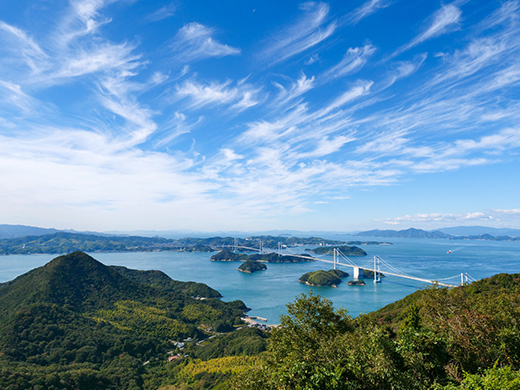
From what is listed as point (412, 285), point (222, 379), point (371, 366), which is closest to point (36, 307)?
point (222, 379)

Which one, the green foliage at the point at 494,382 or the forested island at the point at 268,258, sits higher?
the green foliage at the point at 494,382

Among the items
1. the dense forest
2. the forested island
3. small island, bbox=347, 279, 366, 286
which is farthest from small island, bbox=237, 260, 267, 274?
→ small island, bbox=347, 279, 366, 286

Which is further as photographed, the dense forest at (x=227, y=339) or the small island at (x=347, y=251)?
the small island at (x=347, y=251)

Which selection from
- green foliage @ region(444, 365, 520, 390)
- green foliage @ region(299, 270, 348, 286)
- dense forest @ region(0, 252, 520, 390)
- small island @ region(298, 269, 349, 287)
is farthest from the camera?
green foliage @ region(299, 270, 348, 286)

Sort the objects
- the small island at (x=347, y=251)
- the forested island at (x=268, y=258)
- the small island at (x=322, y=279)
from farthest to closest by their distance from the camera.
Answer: the small island at (x=347, y=251) < the forested island at (x=268, y=258) < the small island at (x=322, y=279)

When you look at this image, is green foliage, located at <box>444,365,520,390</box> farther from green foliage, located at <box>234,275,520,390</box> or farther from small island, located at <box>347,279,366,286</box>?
small island, located at <box>347,279,366,286</box>

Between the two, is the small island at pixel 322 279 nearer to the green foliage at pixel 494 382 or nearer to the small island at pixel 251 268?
the small island at pixel 251 268

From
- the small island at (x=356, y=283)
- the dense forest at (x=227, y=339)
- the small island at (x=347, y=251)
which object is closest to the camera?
the dense forest at (x=227, y=339)

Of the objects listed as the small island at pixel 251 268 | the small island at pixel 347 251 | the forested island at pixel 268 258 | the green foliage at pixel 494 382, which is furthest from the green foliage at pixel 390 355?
the small island at pixel 347 251
